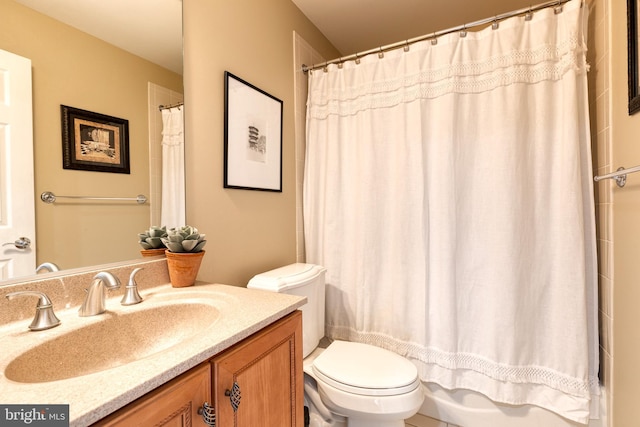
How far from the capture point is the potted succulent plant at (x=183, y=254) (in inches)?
41.4

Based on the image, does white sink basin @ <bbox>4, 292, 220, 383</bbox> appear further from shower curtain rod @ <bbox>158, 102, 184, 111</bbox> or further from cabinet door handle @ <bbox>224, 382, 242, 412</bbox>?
shower curtain rod @ <bbox>158, 102, 184, 111</bbox>

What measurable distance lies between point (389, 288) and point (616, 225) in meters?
1.02

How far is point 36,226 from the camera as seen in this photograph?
822 mm

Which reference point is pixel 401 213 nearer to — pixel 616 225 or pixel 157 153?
pixel 616 225

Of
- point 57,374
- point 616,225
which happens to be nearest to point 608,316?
point 616,225

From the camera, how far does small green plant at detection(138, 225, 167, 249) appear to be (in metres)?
1.10

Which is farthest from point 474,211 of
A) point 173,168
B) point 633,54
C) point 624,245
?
point 173,168

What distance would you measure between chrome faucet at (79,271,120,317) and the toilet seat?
34.8 inches

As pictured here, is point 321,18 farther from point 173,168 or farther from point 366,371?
point 366,371

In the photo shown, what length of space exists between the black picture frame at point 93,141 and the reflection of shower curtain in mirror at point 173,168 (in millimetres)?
137

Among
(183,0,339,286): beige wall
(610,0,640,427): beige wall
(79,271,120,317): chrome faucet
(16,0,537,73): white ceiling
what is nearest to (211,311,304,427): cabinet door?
(79,271,120,317): chrome faucet

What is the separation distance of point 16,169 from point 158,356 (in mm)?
663

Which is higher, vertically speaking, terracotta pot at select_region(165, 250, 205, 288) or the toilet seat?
terracotta pot at select_region(165, 250, 205, 288)

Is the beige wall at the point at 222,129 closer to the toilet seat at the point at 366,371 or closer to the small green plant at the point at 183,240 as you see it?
the small green plant at the point at 183,240
